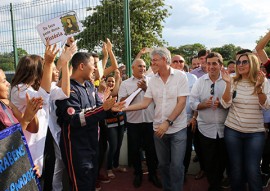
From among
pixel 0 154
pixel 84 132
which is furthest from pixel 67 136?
pixel 0 154

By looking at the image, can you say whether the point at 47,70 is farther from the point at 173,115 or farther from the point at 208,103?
the point at 208,103

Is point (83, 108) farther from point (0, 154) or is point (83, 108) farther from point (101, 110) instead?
point (0, 154)

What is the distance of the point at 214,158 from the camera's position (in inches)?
156

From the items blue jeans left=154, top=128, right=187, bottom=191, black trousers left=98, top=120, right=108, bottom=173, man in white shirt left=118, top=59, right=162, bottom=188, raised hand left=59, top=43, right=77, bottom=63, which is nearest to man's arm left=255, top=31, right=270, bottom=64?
blue jeans left=154, top=128, right=187, bottom=191

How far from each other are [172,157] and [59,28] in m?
2.01

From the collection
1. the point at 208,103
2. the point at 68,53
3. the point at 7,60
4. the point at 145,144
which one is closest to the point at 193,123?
the point at 208,103

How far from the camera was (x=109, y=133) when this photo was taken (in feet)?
15.7

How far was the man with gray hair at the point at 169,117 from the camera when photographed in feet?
11.8

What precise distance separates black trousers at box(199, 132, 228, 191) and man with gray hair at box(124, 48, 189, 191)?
45cm

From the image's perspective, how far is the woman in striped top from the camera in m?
3.40

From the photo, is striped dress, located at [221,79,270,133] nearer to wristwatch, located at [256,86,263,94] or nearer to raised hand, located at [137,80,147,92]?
wristwatch, located at [256,86,263,94]

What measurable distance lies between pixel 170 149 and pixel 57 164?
144cm

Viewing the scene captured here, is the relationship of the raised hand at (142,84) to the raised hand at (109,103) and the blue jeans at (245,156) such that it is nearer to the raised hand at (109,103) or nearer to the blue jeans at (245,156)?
the blue jeans at (245,156)

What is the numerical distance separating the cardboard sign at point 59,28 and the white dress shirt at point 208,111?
1764 mm
